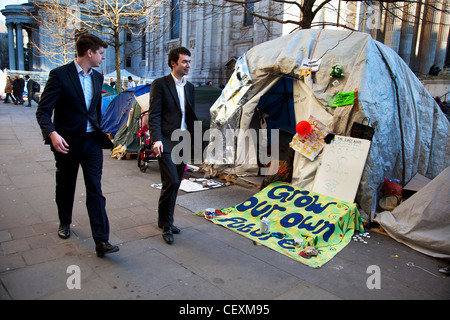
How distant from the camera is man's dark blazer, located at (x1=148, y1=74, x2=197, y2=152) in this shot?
3.90m

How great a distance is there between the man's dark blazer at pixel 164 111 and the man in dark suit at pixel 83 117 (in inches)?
23.8

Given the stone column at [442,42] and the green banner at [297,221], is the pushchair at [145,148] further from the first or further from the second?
the stone column at [442,42]

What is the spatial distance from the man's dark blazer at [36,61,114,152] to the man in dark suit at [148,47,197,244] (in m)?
0.65

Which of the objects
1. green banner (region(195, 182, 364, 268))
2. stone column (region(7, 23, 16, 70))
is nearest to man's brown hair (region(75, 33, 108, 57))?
green banner (region(195, 182, 364, 268))

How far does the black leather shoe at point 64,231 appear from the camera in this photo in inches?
153

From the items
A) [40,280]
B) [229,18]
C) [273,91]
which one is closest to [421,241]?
[40,280]

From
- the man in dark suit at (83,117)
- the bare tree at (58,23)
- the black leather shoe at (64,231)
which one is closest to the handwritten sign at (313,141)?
the man in dark suit at (83,117)

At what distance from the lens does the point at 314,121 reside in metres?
5.59

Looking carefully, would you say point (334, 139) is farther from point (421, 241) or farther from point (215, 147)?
point (215, 147)

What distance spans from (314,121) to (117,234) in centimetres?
359

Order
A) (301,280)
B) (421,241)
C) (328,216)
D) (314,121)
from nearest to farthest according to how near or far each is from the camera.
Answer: (301,280)
(421,241)
(328,216)
(314,121)

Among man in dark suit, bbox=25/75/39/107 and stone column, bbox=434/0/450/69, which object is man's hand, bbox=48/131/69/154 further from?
stone column, bbox=434/0/450/69

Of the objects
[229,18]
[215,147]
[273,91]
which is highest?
[229,18]

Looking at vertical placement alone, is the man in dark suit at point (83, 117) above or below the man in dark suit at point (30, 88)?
below
